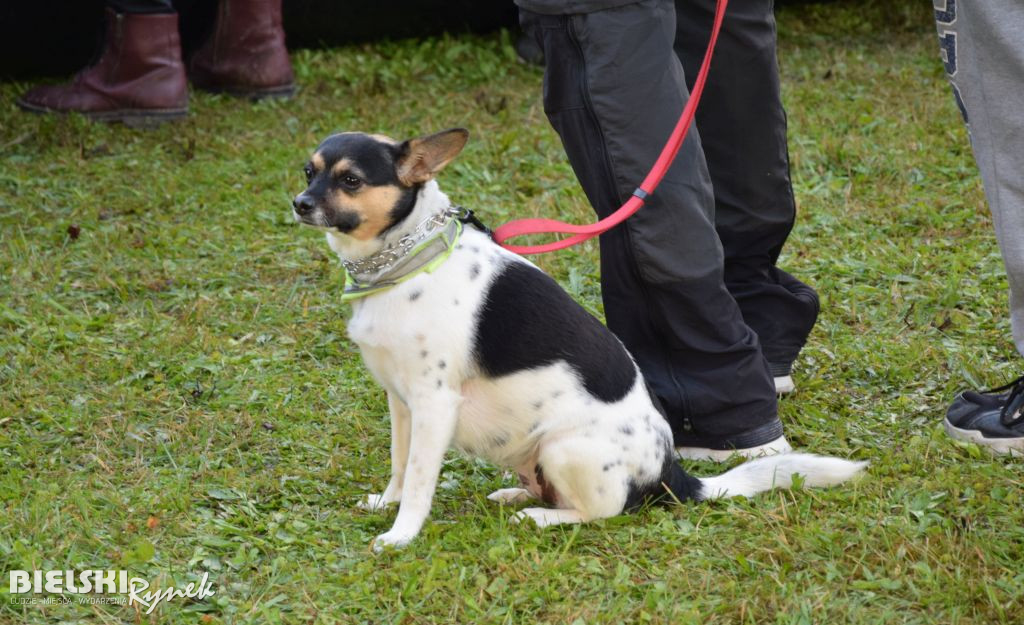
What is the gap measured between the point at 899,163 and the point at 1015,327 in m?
2.49

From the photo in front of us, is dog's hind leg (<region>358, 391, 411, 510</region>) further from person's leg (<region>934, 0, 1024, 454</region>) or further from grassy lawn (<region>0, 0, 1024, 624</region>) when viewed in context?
person's leg (<region>934, 0, 1024, 454</region>)

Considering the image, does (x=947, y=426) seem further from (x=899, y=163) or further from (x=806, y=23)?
(x=806, y=23)

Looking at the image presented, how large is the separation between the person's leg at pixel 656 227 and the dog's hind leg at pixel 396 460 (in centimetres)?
64

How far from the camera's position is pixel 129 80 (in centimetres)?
589

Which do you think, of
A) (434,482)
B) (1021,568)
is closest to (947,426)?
(1021,568)

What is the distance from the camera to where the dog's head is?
2.56 meters

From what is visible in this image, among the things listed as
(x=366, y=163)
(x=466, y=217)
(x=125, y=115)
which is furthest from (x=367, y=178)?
(x=125, y=115)

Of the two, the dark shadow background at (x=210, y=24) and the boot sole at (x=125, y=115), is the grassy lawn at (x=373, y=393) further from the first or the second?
the dark shadow background at (x=210, y=24)

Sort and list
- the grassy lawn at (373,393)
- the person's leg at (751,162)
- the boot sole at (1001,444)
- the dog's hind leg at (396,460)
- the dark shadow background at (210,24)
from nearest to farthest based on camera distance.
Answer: the grassy lawn at (373,393) → the dog's hind leg at (396,460) → the boot sole at (1001,444) → the person's leg at (751,162) → the dark shadow background at (210,24)

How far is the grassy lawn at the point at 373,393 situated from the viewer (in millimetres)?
2434

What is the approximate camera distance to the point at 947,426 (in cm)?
310

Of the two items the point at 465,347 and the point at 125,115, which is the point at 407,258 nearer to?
the point at 465,347

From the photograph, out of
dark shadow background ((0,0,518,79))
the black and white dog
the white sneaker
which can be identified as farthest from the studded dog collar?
dark shadow background ((0,0,518,79))

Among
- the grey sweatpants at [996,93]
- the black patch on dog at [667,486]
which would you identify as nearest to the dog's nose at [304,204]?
the black patch on dog at [667,486]
